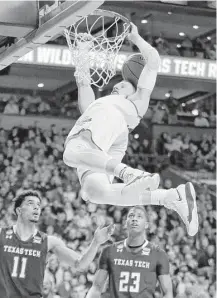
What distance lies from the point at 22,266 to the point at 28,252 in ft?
0.54

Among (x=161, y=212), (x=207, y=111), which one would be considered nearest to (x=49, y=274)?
(x=161, y=212)

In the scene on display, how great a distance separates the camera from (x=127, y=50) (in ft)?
75.2

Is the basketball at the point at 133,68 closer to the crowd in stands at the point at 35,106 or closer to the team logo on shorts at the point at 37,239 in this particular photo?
the team logo on shorts at the point at 37,239

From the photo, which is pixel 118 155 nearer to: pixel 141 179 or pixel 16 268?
pixel 141 179

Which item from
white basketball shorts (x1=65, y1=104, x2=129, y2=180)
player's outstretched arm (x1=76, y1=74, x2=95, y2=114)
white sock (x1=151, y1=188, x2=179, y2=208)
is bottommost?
white sock (x1=151, y1=188, x2=179, y2=208)

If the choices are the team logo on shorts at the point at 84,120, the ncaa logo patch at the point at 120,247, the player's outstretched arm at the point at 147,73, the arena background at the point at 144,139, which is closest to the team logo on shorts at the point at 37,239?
the ncaa logo patch at the point at 120,247

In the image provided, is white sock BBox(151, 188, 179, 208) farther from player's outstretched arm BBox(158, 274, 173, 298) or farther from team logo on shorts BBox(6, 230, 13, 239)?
team logo on shorts BBox(6, 230, 13, 239)

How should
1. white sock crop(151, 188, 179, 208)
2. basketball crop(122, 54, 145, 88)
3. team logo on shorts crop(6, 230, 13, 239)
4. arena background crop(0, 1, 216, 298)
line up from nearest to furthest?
white sock crop(151, 188, 179, 208), basketball crop(122, 54, 145, 88), team logo on shorts crop(6, 230, 13, 239), arena background crop(0, 1, 216, 298)

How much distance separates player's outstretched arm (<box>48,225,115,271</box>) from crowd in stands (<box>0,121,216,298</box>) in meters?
6.09

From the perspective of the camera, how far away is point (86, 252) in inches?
313

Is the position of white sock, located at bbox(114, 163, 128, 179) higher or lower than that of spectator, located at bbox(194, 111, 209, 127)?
lower

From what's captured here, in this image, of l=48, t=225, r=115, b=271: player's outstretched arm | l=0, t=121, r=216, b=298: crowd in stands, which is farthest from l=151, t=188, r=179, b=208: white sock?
l=0, t=121, r=216, b=298: crowd in stands

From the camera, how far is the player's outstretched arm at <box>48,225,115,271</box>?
7.84 m

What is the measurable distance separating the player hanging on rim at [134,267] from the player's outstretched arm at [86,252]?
17.3 inches
